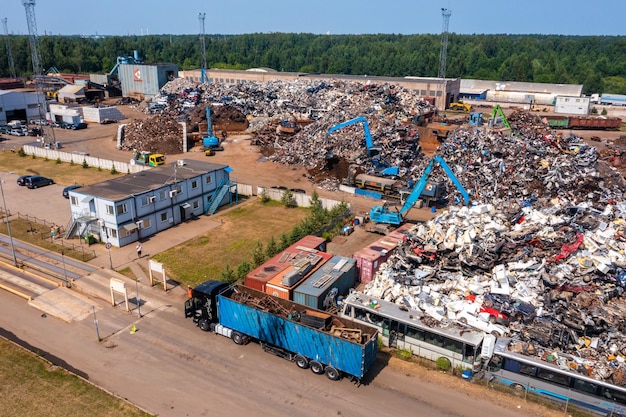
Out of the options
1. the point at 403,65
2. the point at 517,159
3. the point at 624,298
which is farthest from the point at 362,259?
the point at 403,65

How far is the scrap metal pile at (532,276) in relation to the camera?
21.9 metres

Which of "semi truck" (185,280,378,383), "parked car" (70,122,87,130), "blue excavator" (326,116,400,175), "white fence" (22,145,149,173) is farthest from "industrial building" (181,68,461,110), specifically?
"semi truck" (185,280,378,383)

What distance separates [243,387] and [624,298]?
19.2 meters

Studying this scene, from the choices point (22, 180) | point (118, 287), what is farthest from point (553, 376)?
point (22, 180)

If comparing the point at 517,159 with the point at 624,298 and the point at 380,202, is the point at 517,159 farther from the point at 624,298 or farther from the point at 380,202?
the point at 624,298

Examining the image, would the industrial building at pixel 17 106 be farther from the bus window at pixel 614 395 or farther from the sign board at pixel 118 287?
the bus window at pixel 614 395

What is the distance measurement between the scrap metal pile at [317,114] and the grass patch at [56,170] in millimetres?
11640

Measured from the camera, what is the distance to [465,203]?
42281mm

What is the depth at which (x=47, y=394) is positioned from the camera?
2061 cm

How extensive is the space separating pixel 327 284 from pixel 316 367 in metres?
5.26

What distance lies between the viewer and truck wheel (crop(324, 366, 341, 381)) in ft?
70.5

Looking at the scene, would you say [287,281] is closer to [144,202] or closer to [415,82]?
[144,202]

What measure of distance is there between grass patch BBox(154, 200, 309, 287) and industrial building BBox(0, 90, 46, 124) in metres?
54.5

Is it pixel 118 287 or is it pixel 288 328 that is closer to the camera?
pixel 288 328
